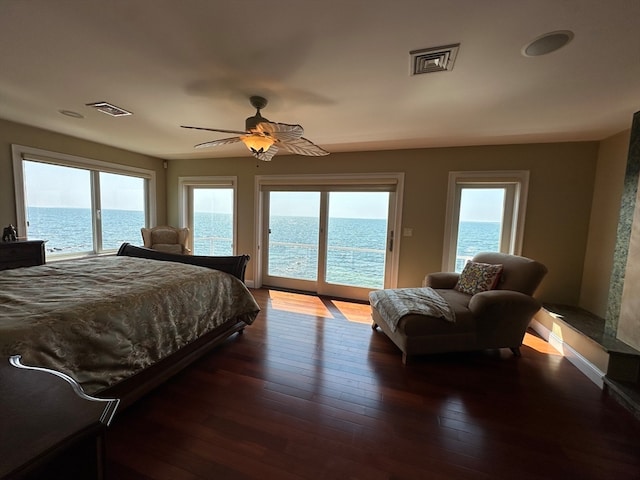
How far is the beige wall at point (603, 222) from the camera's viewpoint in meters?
2.77

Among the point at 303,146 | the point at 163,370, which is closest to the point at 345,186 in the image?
the point at 303,146

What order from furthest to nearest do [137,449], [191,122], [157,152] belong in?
1. [157,152]
2. [191,122]
3. [137,449]

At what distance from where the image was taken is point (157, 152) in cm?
451

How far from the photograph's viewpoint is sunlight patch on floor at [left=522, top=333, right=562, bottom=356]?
8.91 feet

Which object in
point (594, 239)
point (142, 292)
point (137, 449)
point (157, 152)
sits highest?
point (157, 152)

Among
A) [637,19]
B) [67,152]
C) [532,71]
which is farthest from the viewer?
[67,152]

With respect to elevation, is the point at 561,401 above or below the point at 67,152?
below

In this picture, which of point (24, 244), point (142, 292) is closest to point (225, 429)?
point (142, 292)

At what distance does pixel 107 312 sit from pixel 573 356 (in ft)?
12.7

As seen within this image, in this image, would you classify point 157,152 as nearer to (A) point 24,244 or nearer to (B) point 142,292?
(A) point 24,244

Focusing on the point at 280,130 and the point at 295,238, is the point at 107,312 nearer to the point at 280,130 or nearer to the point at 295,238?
the point at 280,130

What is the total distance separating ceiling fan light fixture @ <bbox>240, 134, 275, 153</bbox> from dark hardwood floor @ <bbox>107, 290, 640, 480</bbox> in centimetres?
189

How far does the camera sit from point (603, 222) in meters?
2.95

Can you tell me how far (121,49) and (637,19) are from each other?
2832mm
